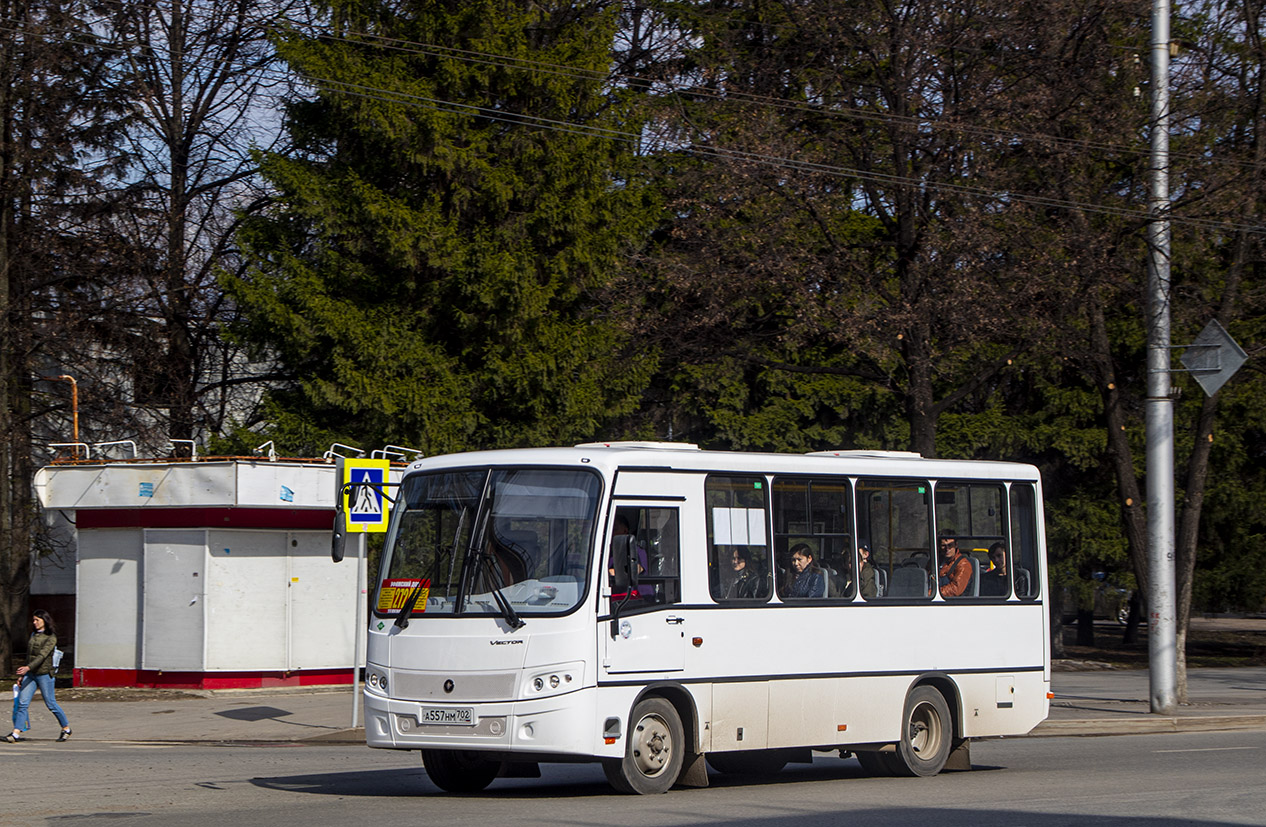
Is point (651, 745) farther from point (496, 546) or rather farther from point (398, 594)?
point (398, 594)

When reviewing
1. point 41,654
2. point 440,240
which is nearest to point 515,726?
point 41,654

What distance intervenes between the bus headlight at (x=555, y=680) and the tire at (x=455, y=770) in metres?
1.42

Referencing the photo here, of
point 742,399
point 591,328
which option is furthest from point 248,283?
point 742,399

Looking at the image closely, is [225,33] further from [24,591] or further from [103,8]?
[24,591]

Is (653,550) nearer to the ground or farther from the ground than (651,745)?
farther from the ground

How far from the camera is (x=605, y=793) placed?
1212 cm

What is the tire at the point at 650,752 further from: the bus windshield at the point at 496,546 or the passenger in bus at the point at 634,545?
the bus windshield at the point at 496,546

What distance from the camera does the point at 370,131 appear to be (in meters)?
28.1

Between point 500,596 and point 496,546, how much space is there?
0.44 m

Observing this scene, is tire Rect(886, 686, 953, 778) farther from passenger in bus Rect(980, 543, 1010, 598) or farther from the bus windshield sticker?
the bus windshield sticker

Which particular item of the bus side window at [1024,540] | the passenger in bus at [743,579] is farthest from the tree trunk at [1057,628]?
the passenger in bus at [743,579]

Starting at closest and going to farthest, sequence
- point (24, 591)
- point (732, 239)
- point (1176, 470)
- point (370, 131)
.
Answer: point (732, 239), point (370, 131), point (24, 591), point (1176, 470)

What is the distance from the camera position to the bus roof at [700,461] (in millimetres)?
11953

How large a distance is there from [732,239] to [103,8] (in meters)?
16.4
